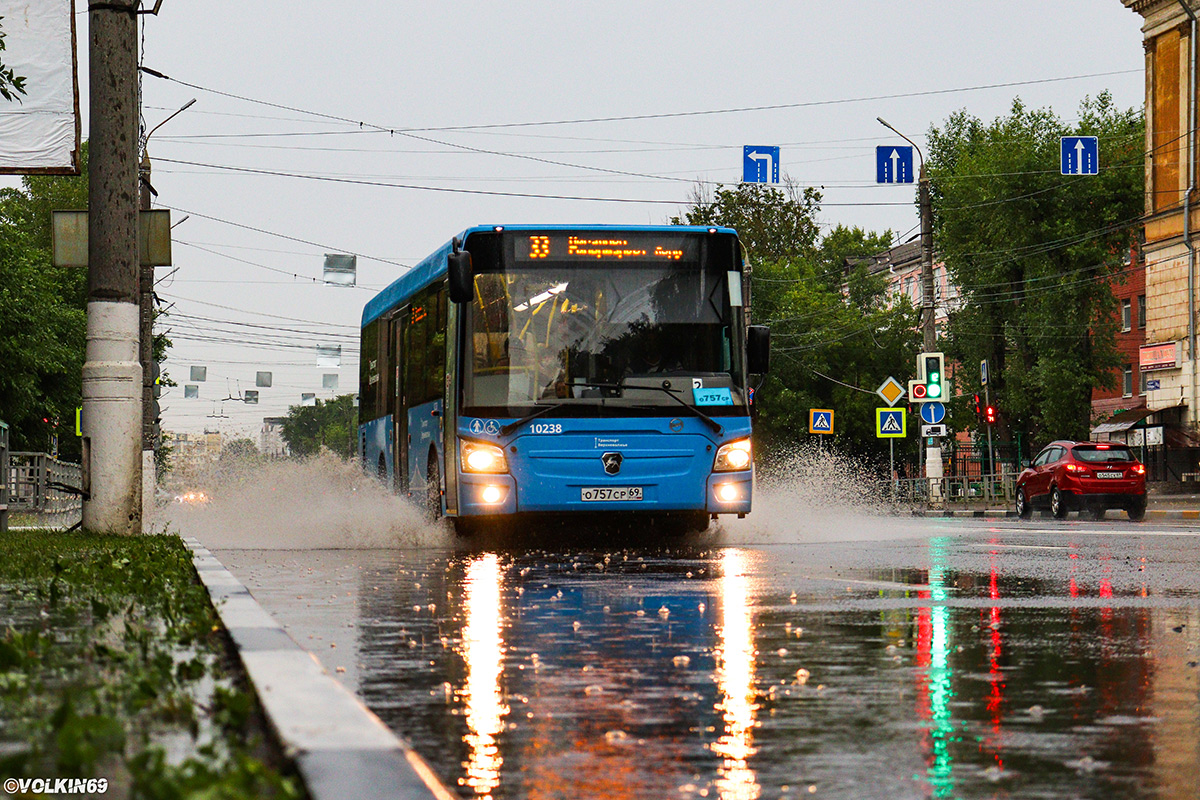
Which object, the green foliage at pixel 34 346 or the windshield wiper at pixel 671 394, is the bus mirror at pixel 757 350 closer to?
the windshield wiper at pixel 671 394

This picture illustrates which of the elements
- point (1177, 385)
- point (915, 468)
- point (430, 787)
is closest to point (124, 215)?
point (430, 787)

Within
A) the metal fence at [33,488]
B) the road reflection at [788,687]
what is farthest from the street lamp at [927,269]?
the road reflection at [788,687]

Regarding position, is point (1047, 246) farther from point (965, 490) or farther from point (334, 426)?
point (334, 426)

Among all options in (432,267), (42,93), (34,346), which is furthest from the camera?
(34,346)

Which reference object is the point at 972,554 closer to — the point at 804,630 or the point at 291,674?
the point at 804,630

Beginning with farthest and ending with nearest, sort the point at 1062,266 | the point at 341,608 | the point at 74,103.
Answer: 1. the point at 1062,266
2. the point at 74,103
3. the point at 341,608

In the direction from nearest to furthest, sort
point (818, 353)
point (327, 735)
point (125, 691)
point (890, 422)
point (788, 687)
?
point (327, 735) < point (125, 691) < point (788, 687) < point (890, 422) < point (818, 353)

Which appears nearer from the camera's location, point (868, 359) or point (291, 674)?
point (291, 674)

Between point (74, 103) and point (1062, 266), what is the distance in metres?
51.9

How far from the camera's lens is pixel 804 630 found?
8766 millimetres

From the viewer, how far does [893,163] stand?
136ft

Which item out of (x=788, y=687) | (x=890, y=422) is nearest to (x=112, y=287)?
(x=788, y=687)

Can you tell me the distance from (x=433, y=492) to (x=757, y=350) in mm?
3888

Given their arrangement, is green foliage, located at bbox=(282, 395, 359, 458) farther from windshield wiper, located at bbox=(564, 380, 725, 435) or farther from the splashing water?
windshield wiper, located at bbox=(564, 380, 725, 435)
